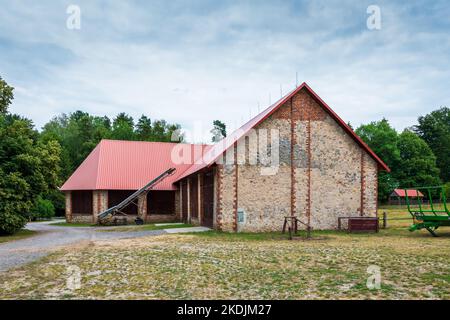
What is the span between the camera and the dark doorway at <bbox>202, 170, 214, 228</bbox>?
901 inches

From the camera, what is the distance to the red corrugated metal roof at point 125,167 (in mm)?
32656

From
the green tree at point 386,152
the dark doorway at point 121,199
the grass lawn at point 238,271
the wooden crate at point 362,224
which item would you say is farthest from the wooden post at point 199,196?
the green tree at point 386,152

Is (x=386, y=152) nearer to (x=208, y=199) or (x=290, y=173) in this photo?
(x=290, y=173)

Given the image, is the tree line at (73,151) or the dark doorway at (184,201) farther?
the dark doorway at (184,201)

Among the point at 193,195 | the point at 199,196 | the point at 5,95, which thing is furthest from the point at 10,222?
the point at 193,195

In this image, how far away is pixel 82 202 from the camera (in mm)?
33312

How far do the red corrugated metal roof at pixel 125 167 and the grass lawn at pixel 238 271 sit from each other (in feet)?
54.4

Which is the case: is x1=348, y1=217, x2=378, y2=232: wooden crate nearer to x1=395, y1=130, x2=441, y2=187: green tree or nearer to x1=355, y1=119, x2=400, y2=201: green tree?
x1=355, y1=119, x2=400, y2=201: green tree

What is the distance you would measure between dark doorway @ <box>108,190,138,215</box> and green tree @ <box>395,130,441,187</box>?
165 ft

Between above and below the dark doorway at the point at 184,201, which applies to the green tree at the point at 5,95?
above

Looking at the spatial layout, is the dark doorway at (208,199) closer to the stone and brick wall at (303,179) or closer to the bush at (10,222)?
the stone and brick wall at (303,179)

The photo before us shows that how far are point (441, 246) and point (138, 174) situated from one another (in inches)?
952

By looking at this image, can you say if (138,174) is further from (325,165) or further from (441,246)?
(441,246)

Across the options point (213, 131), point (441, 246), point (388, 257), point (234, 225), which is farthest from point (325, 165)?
point (213, 131)
